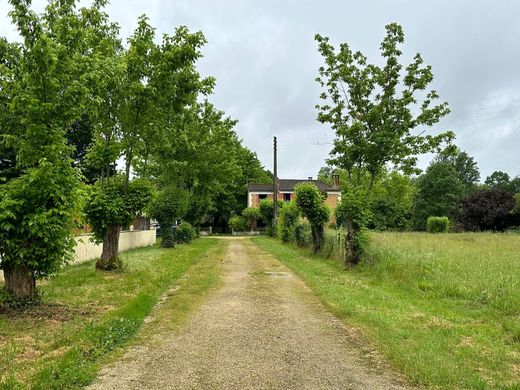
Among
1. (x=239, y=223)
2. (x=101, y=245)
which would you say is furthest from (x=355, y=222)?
(x=239, y=223)

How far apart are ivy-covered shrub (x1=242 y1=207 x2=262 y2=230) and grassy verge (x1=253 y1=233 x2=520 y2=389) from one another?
3990 centimetres

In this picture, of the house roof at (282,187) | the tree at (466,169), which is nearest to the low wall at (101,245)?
the house roof at (282,187)

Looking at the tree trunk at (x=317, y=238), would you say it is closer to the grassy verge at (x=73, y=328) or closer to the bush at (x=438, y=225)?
the grassy verge at (x=73, y=328)

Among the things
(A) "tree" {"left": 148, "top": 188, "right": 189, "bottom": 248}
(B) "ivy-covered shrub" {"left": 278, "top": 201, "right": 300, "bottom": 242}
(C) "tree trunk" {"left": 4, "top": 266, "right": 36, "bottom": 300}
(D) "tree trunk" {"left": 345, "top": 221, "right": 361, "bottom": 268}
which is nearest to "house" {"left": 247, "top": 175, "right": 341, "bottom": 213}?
(B) "ivy-covered shrub" {"left": 278, "top": 201, "right": 300, "bottom": 242}

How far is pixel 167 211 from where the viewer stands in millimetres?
25422

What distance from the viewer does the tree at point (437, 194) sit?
2576 inches

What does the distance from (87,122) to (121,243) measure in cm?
805

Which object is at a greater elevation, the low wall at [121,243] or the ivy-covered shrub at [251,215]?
the ivy-covered shrub at [251,215]

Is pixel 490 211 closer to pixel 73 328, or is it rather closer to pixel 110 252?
pixel 110 252

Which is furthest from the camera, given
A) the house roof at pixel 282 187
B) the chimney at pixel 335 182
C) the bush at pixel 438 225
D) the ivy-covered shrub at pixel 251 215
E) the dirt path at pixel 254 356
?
the chimney at pixel 335 182

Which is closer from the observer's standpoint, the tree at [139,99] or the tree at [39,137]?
the tree at [39,137]

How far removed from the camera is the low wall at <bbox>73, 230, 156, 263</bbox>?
621 inches

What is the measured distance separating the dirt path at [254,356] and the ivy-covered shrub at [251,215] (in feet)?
149

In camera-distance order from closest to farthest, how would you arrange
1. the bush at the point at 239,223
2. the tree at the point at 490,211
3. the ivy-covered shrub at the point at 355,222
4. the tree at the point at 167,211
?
the ivy-covered shrub at the point at 355,222
the tree at the point at 167,211
the tree at the point at 490,211
the bush at the point at 239,223
